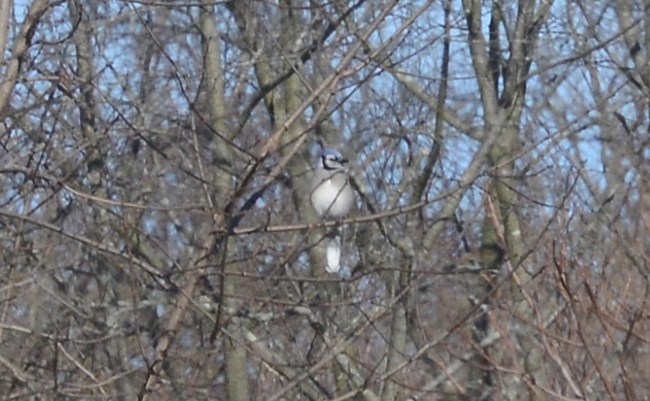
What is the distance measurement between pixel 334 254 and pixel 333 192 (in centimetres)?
147

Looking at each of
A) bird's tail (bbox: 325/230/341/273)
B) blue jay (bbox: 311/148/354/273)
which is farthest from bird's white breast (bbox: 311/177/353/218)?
A: bird's tail (bbox: 325/230/341/273)

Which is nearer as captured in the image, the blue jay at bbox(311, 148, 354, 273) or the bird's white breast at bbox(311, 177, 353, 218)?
the blue jay at bbox(311, 148, 354, 273)

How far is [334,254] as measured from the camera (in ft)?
27.0

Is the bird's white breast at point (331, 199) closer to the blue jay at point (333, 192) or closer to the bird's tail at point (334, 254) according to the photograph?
the blue jay at point (333, 192)

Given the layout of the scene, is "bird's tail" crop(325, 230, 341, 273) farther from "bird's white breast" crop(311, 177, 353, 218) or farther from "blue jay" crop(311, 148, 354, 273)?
"bird's white breast" crop(311, 177, 353, 218)

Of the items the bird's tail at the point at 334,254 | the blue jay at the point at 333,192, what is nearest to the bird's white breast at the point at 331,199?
the blue jay at the point at 333,192

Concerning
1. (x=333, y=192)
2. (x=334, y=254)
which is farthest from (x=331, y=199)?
(x=334, y=254)

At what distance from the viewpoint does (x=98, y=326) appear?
758cm

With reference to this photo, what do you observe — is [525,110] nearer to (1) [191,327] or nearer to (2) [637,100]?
(2) [637,100]

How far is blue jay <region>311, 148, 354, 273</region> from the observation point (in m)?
8.03

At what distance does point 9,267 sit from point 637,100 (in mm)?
5312

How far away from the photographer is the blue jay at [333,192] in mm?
8031

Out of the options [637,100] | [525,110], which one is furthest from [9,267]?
[637,100]

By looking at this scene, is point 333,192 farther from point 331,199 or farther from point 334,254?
point 334,254
